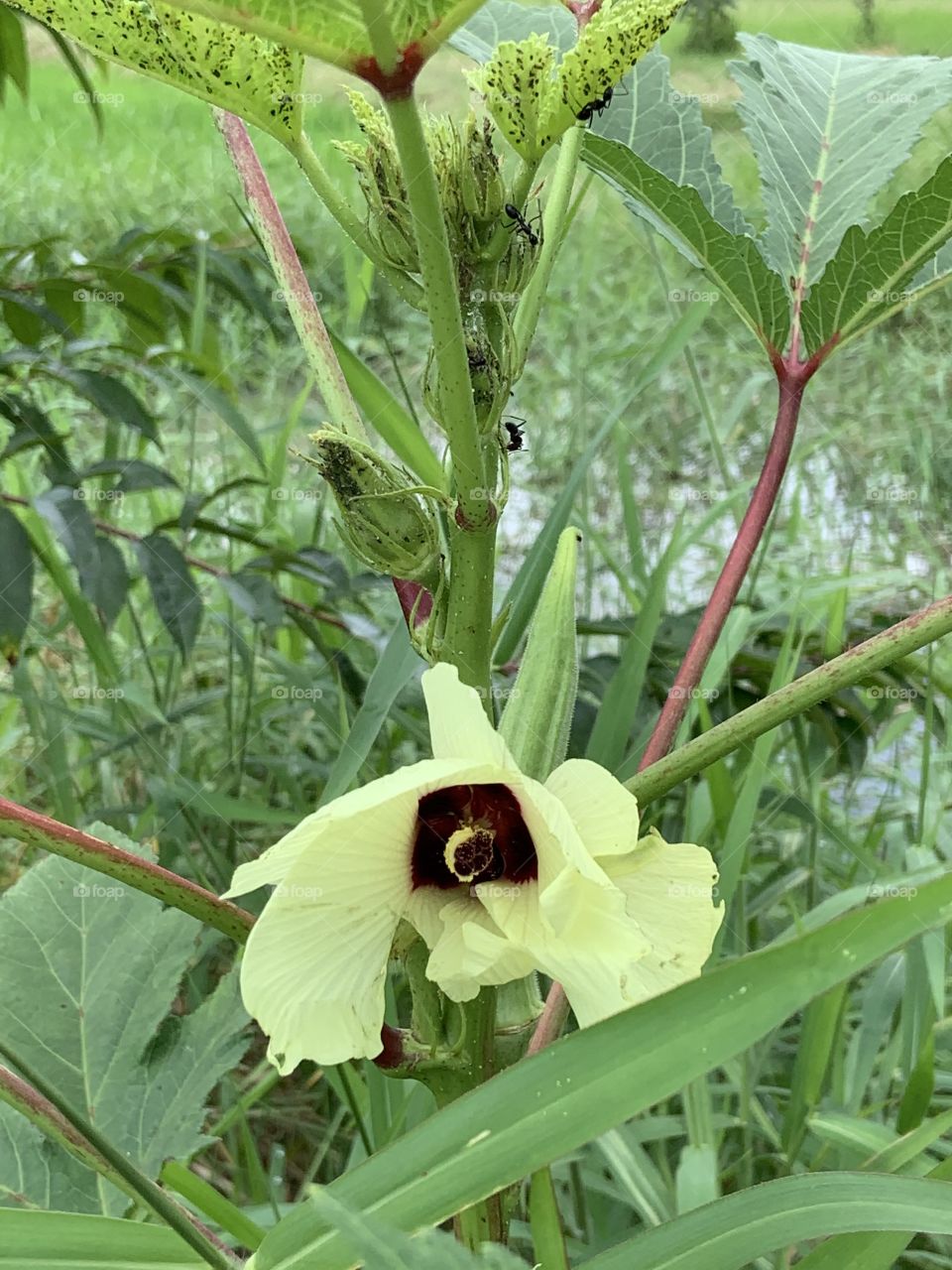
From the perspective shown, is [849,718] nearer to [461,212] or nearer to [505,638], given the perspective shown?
[505,638]

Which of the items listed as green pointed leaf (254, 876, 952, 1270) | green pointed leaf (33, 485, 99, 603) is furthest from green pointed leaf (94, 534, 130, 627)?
green pointed leaf (254, 876, 952, 1270)

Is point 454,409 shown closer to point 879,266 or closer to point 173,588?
point 879,266

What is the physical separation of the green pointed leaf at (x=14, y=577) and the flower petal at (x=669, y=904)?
0.61 meters

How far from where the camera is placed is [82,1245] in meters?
0.37

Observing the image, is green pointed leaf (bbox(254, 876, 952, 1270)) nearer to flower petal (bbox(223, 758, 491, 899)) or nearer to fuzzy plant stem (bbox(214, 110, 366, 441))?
flower petal (bbox(223, 758, 491, 899))

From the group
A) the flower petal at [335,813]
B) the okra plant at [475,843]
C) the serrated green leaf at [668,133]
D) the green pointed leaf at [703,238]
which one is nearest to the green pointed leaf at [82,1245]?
the okra plant at [475,843]

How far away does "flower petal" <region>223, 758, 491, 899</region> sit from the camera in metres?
0.37

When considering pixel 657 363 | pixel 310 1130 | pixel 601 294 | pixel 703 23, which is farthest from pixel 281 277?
pixel 703 23

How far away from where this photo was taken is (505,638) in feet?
2.79

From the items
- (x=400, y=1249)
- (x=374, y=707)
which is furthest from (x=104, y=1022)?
(x=400, y=1249)

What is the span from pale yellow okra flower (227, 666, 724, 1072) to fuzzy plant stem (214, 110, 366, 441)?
0.21 m

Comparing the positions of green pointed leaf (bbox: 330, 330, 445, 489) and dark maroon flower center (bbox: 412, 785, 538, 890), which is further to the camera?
green pointed leaf (bbox: 330, 330, 445, 489)

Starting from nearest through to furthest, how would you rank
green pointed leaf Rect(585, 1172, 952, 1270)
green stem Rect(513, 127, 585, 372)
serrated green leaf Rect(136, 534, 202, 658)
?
1. green pointed leaf Rect(585, 1172, 952, 1270)
2. green stem Rect(513, 127, 585, 372)
3. serrated green leaf Rect(136, 534, 202, 658)

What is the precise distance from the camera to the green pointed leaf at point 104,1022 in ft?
2.11
